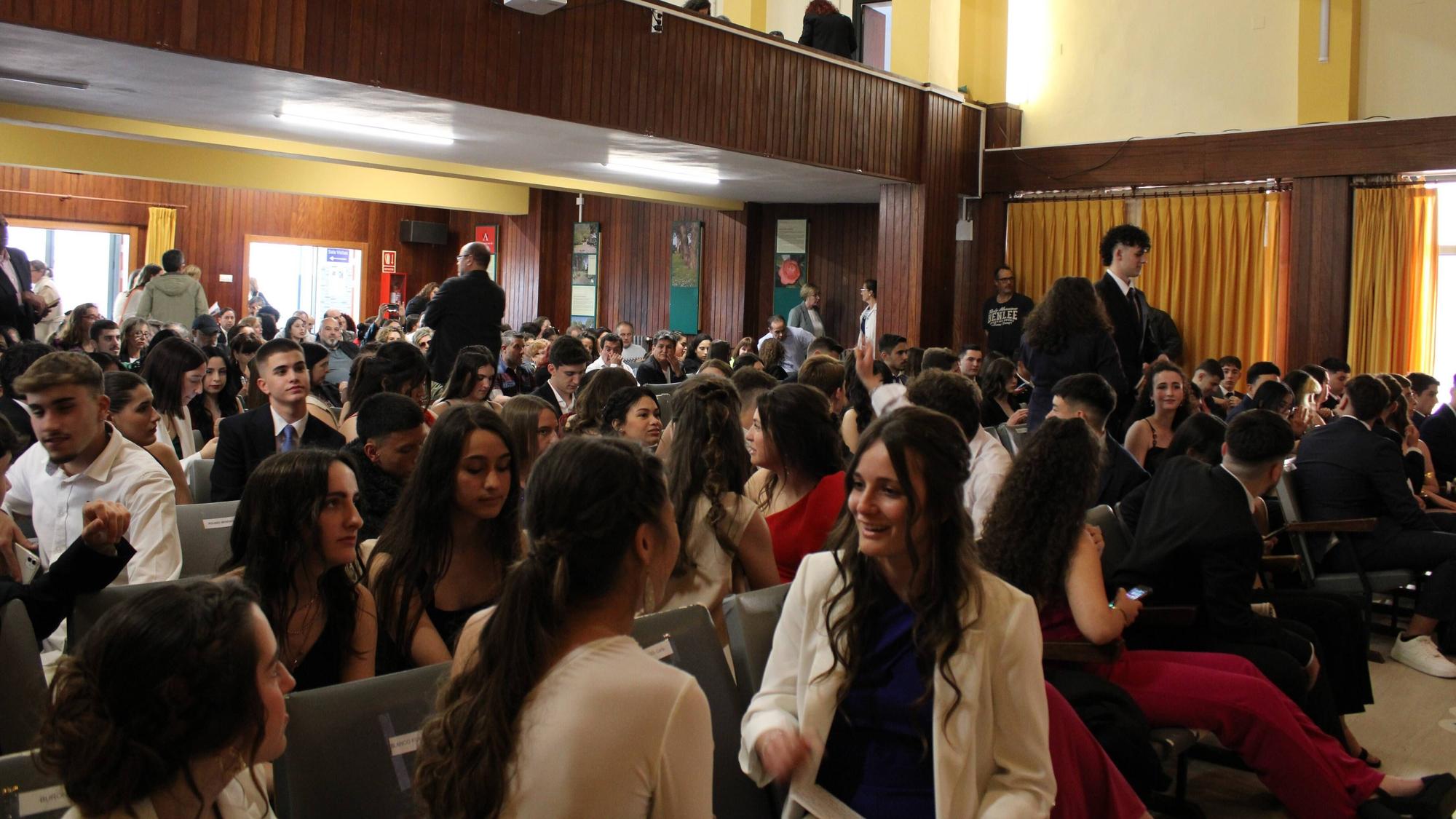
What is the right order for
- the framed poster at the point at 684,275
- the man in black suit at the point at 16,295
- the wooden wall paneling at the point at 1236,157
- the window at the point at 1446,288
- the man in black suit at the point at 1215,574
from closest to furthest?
1. the man in black suit at the point at 1215,574
2. the man in black suit at the point at 16,295
3. the wooden wall paneling at the point at 1236,157
4. the window at the point at 1446,288
5. the framed poster at the point at 684,275

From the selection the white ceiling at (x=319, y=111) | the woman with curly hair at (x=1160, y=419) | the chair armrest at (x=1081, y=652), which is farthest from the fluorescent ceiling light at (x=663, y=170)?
the chair armrest at (x=1081, y=652)

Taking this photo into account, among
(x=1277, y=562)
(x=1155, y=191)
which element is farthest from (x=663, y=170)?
(x=1277, y=562)

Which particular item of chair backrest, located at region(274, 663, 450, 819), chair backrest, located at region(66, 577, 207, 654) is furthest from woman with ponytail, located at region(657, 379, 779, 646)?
chair backrest, located at region(66, 577, 207, 654)

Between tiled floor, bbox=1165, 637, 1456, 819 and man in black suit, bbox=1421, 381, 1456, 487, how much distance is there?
2.30 m

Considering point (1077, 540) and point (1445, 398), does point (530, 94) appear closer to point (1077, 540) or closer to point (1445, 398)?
point (1077, 540)

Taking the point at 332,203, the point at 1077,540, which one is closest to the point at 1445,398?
the point at 1077,540

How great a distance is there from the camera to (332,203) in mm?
17594

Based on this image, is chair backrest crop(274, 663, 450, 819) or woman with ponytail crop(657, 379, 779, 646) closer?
chair backrest crop(274, 663, 450, 819)

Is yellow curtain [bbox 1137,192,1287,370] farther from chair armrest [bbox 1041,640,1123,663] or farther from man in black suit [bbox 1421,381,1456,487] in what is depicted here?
chair armrest [bbox 1041,640,1123,663]

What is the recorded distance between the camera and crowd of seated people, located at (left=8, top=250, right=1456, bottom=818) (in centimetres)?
149

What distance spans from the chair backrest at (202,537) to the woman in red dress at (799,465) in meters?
1.54

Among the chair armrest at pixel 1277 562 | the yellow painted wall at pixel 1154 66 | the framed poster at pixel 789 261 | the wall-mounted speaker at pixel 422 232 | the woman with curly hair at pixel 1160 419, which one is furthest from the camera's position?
the wall-mounted speaker at pixel 422 232

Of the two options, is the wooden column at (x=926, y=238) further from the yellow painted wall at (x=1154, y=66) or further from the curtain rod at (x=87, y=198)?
the curtain rod at (x=87, y=198)

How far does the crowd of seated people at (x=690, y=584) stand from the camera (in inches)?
58.8
